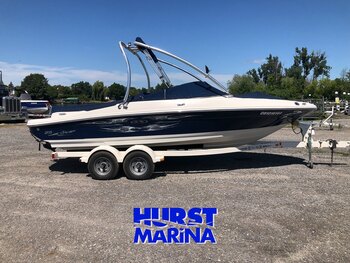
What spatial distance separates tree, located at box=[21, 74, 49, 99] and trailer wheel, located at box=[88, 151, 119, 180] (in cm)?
7962

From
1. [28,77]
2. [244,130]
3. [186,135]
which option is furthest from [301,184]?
[28,77]

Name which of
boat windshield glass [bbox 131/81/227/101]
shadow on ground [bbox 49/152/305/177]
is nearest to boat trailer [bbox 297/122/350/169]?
shadow on ground [bbox 49/152/305/177]

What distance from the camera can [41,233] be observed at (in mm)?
4000

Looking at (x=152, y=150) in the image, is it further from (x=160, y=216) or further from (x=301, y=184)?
(x=301, y=184)

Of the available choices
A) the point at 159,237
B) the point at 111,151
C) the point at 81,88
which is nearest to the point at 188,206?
the point at 159,237

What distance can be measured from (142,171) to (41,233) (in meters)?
2.73

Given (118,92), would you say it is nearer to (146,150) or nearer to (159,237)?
(146,150)

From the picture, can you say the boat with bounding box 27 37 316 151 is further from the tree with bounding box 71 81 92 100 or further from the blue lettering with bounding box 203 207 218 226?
the tree with bounding box 71 81 92 100

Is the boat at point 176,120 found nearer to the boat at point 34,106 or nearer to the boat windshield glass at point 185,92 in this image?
the boat windshield glass at point 185,92

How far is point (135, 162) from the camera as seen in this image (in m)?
6.50

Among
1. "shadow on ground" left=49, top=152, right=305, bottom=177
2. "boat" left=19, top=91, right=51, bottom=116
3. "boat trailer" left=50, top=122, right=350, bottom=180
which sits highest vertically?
"boat" left=19, top=91, right=51, bottom=116

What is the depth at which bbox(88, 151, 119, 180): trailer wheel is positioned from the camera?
21.3 feet

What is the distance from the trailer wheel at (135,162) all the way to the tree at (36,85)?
262 feet

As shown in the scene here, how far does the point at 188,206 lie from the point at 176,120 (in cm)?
214
